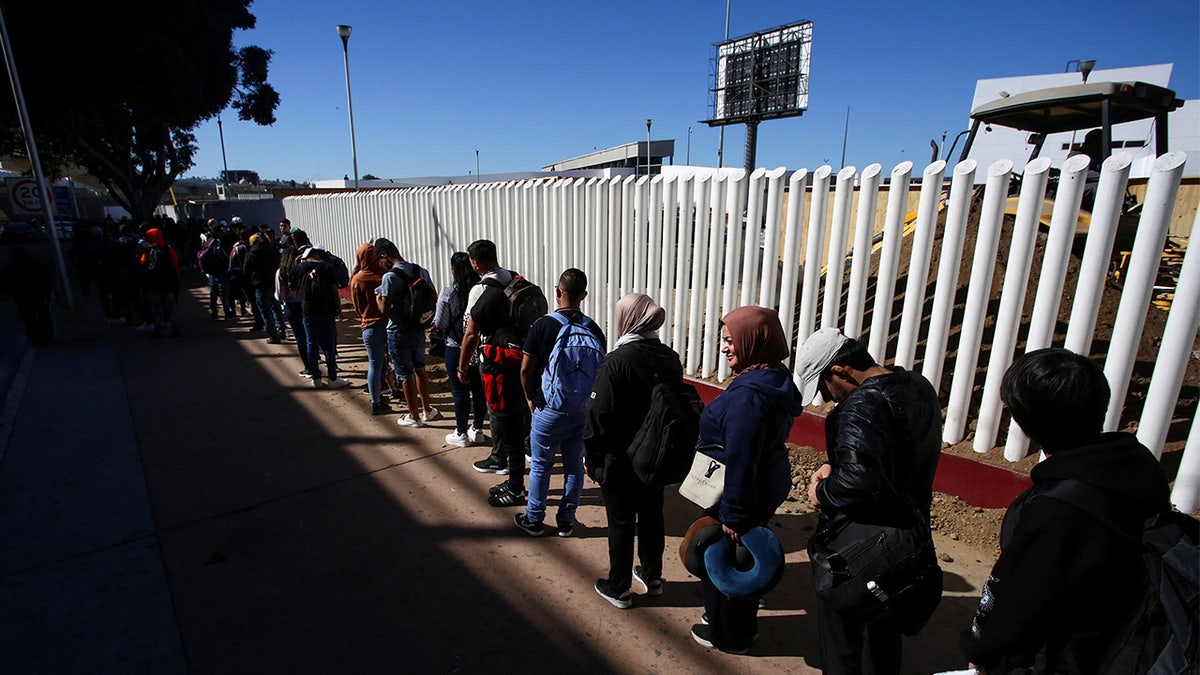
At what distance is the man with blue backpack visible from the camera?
3.22 metres

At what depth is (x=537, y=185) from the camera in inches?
270

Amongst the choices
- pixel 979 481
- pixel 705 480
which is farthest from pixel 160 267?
pixel 979 481

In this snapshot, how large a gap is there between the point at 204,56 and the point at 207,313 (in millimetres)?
16084

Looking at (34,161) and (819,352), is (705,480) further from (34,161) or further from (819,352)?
(34,161)

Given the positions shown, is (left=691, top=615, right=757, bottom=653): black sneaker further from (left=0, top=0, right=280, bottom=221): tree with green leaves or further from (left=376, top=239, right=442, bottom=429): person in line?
(left=0, top=0, right=280, bottom=221): tree with green leaves

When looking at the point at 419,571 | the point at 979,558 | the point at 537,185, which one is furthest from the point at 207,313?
the point at 979,558

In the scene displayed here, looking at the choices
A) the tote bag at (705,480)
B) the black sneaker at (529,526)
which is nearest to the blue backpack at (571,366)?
the black sneaker at (529,526)

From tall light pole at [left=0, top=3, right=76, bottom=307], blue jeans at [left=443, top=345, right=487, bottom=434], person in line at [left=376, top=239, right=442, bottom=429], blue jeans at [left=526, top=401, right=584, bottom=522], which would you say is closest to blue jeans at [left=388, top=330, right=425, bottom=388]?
person in line at [left=376, top=239, right=442, bottom=429]

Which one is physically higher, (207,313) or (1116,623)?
(1116,623)

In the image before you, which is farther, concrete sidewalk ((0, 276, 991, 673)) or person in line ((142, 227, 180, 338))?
person in line ((142, 227, 180, 338))

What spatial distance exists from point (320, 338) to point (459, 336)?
2.32 m

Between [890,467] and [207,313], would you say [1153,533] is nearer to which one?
[890,467]

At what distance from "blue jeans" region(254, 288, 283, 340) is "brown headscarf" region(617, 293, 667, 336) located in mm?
7086

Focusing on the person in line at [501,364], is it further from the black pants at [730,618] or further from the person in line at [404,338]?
the black pants at [730,618]
